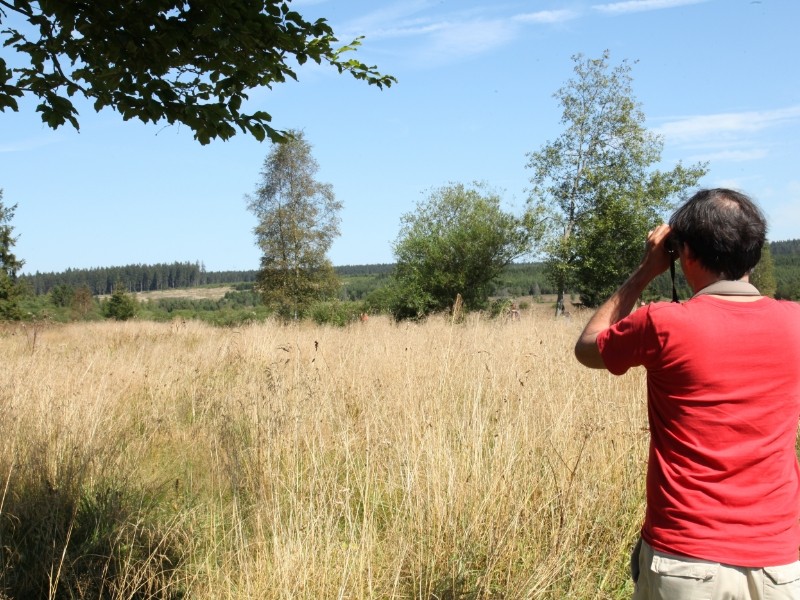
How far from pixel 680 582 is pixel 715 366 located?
0.58 meters

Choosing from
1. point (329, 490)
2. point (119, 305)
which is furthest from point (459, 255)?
point (119, 305)

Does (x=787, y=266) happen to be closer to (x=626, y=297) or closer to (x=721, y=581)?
(x=626, y=297)

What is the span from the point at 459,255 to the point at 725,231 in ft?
93.7

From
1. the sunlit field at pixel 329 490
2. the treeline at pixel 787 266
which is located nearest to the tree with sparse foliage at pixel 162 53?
the sunlit field at pixel 329 490

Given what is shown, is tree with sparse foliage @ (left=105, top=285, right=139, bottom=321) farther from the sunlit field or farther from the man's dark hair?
the man's dark hair

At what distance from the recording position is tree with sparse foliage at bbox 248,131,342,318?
3603cm

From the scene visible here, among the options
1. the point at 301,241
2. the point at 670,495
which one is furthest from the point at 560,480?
the point at 301,241

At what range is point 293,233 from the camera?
118 ft

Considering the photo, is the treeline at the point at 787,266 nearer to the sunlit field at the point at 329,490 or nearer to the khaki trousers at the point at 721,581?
the sunlit field at the point at 329,490

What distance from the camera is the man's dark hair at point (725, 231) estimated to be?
5.87 ft

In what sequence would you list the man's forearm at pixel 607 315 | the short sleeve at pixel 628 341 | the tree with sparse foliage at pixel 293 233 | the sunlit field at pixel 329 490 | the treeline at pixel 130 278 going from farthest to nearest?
the treeline at pixel 130 278, the tree with sparse foliage at pixel 293 233, the sunlit field at pixel 329 490, the man's forearm at pixel 607 315, the short sleeve at pixel 628 341

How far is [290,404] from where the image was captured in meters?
4.82

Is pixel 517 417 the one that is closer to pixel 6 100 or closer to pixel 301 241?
pixel 6 100

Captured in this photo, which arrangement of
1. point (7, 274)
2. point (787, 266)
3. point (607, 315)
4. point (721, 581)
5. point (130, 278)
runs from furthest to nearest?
point (130, 278)
point (787, 266)
point (7, 274)
point (607, 315)
point (721, 581)
